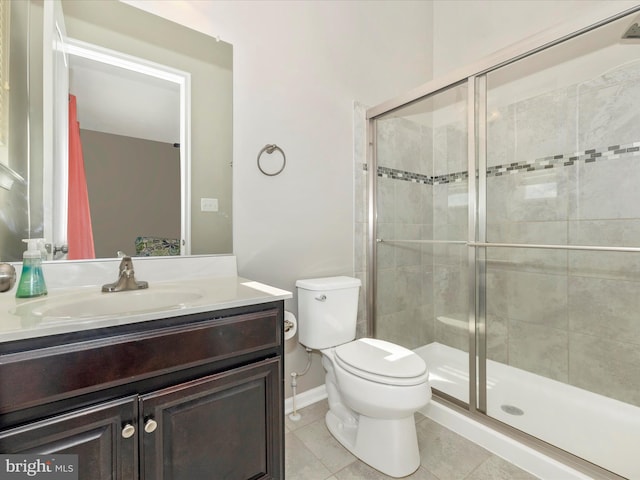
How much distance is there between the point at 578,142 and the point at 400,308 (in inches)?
57.5

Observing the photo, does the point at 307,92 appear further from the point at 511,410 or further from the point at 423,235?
the point at 511,410

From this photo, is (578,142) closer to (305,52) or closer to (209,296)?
(305,52)

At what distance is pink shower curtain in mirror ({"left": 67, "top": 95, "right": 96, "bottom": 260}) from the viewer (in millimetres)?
1182

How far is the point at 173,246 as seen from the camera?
54.1 inches

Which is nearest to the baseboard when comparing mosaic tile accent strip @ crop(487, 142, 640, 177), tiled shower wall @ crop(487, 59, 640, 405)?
tiled shower wall @ crop(487, 59, 640, 405)

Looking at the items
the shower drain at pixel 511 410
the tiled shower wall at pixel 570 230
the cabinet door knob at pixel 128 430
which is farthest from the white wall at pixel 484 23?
the cabinet door knob at pixel 128 430

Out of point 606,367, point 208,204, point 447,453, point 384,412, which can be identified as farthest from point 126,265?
point 606,367

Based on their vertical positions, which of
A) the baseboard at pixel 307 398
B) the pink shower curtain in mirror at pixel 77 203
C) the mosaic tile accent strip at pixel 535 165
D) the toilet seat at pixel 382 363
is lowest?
the baseboard at pixel 307 398

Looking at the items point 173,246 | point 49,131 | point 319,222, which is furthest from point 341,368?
point 49,131

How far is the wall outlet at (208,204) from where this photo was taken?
4.79 feet

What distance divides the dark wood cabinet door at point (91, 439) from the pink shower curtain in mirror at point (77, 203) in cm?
69

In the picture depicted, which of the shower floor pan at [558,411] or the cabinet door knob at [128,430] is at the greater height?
the cabinet door knob at [128,430]

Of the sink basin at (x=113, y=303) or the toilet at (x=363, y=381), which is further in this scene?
the toilet at (x=363, y=381)

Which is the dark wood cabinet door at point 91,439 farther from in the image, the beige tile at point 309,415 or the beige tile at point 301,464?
the beige tile at point 309,415
